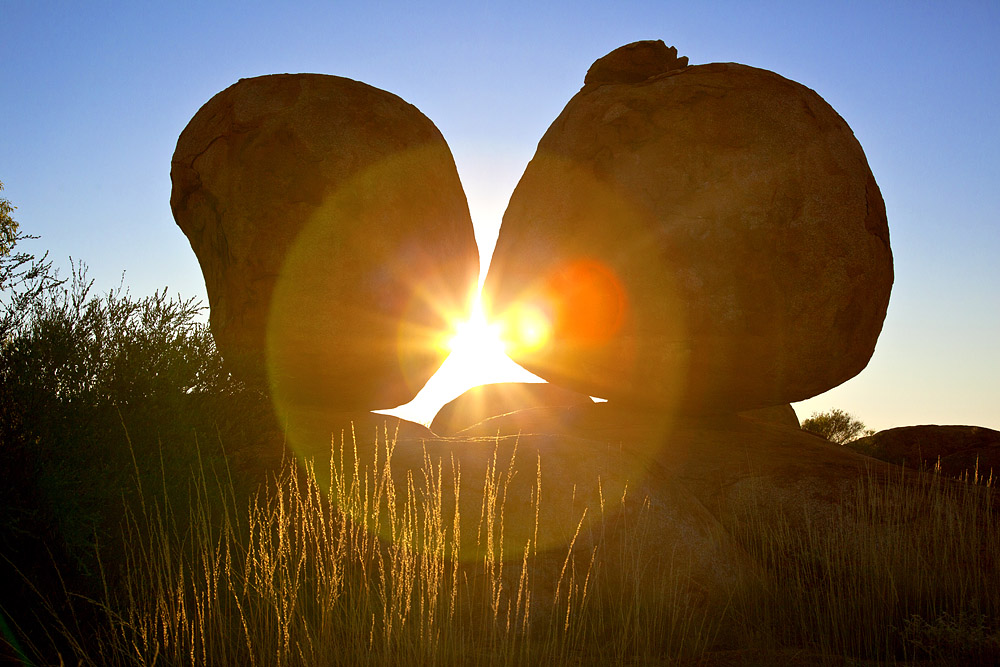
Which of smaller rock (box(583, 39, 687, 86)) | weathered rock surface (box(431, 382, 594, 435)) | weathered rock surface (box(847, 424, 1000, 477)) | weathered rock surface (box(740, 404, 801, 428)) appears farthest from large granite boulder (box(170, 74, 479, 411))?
weathered rock surface (box(847, 424, 1000, 477))

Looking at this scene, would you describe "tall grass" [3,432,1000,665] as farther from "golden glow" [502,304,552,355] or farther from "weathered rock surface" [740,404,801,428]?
"weathered rock surface" [740,404,801,428]

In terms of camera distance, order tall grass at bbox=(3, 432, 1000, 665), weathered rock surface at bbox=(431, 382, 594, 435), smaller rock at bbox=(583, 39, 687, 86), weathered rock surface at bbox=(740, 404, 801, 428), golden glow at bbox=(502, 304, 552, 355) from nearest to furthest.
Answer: tall grass at bbox=(3, 432, 1000, 665) → golden glow at bbox=(502, 304, 552, 355) → smaller rock at bbox=(583, 39, 687, 86) → weathered rock surface at bbox=(740, 404, 801, 428) → weathered rock surface at bbox=(431, 382, 594, 435)

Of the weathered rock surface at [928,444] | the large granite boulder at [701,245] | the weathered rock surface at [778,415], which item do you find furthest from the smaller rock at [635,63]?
the weathered rock surface at [928,444]

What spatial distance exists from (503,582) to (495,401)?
943 centimetres

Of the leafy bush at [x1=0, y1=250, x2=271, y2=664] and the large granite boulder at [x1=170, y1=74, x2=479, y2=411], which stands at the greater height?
the large granite boulder at [x1=170, y1=74, x2=479, y2=411]

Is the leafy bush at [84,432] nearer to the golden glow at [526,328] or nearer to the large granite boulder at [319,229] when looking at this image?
the large granite boulder at [319,229]

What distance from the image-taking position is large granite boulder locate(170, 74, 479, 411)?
7.84 metres

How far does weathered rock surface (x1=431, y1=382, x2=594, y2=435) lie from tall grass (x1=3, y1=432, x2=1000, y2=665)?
7.10 m

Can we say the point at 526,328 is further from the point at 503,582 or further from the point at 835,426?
the point at 835,426

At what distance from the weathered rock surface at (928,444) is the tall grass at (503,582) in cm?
642

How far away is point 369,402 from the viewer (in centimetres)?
884

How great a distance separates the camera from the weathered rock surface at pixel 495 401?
14398mm

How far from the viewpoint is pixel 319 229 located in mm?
7797

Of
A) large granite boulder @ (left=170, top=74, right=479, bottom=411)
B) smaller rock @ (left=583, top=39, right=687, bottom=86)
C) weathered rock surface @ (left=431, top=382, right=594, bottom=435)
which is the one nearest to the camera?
large granite boulder @ (left=170, top=74, right=479, bottom=411)
